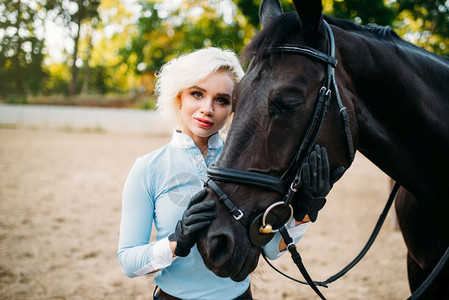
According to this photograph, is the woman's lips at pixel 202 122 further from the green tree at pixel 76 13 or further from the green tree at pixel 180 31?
the green tree at pixel 76 13

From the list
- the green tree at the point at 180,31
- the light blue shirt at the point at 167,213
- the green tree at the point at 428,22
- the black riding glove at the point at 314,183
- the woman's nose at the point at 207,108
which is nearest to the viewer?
the black riding glove at the point at 314,183

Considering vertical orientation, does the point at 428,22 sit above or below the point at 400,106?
above

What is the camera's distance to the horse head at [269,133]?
56.6 inches

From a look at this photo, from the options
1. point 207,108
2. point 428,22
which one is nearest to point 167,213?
point 207,108

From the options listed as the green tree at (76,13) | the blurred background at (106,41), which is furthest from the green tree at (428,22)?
the green tree at (76,13)

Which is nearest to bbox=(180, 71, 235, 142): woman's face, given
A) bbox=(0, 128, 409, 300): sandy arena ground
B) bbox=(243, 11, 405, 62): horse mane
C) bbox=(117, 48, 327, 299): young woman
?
bbox=(117, 48, 327, 299): young woman

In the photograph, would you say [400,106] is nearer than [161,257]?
No

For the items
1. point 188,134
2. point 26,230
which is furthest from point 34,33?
point 188,134

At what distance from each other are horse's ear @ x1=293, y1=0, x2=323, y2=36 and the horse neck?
0.77 feet

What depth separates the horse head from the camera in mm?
1438

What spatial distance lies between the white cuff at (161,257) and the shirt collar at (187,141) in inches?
22.3

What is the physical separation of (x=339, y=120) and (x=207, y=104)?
0.71 meters

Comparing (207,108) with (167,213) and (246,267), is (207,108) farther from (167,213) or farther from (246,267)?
(246,267)

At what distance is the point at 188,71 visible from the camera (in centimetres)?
182
